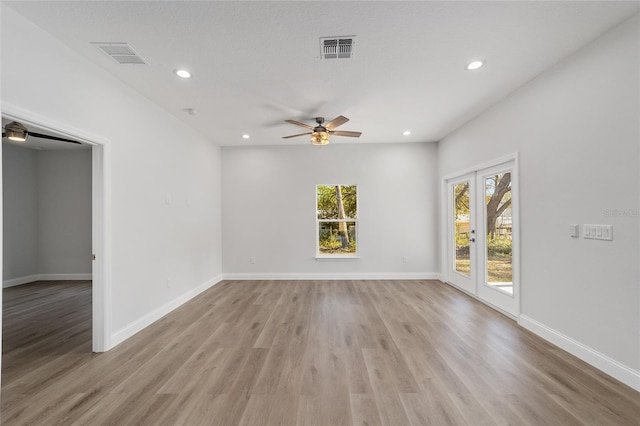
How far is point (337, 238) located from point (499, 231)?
284 centimetres

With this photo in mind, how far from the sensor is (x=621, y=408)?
1.72 m

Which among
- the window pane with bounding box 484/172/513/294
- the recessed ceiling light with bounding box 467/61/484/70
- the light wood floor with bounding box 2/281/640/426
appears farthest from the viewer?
the window pane with bounding box 484/172/513/294

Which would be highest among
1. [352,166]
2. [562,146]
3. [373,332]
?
[352,166]

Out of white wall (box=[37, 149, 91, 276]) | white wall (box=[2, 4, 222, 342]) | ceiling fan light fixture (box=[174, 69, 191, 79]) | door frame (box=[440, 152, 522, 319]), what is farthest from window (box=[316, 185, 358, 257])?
white wall (box=[37, 149, 91, 276])

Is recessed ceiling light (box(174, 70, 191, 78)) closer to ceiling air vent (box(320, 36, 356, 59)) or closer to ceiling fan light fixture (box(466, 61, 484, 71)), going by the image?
ceiling air vent (box(320, 36, 356, 59))

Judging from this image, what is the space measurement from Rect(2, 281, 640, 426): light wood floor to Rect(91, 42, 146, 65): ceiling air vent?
2.78m

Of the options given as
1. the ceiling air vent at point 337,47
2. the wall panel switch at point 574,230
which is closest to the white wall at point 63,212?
the ceiling air vent at point 337,47

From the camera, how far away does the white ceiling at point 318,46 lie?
1850 millimetres

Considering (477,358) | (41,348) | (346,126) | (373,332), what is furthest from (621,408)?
(41,348)

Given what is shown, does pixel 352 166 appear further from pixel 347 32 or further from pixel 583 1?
pixel 583 1

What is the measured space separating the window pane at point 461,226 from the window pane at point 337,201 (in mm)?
1901

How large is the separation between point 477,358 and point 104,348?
3.56 meters

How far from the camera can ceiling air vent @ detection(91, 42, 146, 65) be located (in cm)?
218

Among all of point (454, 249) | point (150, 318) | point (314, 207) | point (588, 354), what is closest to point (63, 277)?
point (150, 318)
